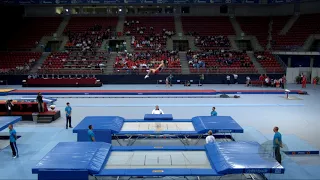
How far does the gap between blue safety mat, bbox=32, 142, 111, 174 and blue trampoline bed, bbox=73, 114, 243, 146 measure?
2137 millimetres

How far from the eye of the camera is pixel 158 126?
45.5ft

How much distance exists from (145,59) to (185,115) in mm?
18284

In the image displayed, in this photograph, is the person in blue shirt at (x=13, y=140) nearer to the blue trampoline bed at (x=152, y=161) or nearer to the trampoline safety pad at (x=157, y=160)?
the blue trampoline bed at (x=152, y=161)

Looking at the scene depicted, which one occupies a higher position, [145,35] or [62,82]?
[145,35]

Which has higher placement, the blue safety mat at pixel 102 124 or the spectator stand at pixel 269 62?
the spectator stand at pixel 269 62

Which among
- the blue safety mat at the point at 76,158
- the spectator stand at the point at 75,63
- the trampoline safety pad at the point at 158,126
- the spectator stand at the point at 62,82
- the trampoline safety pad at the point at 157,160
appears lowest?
the trampoline safety pad at the point at 157,160

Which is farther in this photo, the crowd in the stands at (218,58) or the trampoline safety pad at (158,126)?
the crowd in the stands at (218,58)

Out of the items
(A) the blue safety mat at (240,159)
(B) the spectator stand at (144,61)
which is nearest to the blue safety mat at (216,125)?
(A) the blue safety mat at (240,159)

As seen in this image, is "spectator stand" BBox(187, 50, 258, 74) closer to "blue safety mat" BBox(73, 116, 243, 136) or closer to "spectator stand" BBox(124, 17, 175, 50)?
"spectator stand" BBox(124, 17, 175, 50)

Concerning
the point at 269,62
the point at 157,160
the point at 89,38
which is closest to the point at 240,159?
the point at 157,160

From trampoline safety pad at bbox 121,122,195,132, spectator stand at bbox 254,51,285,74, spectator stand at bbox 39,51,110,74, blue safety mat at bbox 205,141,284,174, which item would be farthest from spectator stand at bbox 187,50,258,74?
blue safety mat at bbox 205,141,284,174

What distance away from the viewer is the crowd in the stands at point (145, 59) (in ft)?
114

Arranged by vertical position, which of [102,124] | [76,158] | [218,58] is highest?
[218,58]

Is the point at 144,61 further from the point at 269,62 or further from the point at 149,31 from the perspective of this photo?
the point at 269,62
